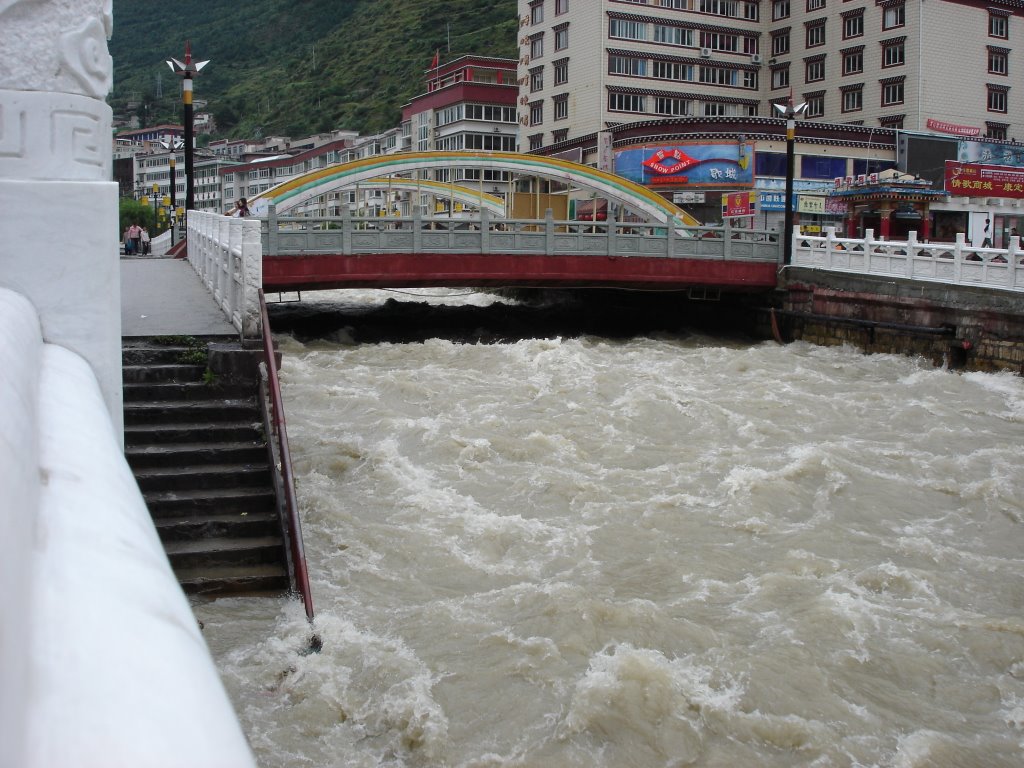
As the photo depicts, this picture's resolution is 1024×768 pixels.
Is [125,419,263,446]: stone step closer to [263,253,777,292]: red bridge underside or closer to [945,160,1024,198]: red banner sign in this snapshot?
[263,253,777,292]: red bridge underside

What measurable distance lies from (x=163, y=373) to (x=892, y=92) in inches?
1679

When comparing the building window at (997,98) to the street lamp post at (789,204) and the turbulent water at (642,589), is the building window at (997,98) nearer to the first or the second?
the street lamp post at (789,204)

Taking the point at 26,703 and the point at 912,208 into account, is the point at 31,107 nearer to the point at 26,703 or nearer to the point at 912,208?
the point at 26,703

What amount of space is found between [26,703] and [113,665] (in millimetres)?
159

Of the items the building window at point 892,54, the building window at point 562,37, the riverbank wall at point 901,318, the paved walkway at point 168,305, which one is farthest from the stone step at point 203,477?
the building window at point 892,54

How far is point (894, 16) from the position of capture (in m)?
45.0

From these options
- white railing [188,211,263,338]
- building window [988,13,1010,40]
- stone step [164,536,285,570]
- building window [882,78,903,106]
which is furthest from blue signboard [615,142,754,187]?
stone step [164,536,285,570]

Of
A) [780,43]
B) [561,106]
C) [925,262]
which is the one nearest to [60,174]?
[925,262]

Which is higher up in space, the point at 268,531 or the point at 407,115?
the point at 407,115

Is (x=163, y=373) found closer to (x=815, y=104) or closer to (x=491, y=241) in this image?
(x=491, y=241)

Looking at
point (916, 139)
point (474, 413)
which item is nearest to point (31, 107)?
point (474, 413)

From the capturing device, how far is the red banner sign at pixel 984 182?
138ft

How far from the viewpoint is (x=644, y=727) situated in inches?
268

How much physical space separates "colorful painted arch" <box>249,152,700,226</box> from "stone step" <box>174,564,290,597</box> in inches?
694
